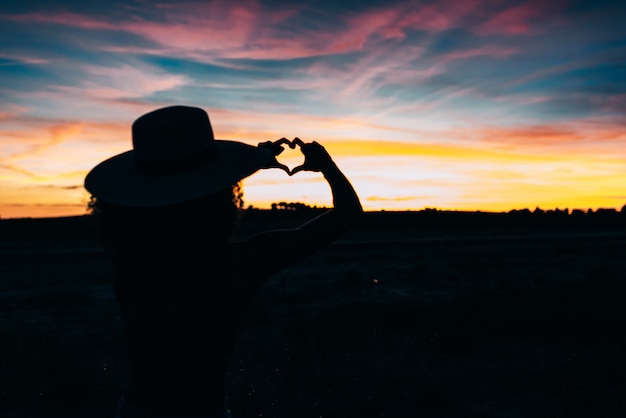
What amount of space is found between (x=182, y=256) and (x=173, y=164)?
346mm

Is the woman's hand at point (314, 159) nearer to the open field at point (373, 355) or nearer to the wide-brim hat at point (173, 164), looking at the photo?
the wide-brim hat at point (173, 164)

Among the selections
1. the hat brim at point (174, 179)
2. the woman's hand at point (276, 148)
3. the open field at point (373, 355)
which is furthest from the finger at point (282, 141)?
the open field at point (373, 355)

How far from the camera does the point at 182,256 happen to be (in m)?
2.04

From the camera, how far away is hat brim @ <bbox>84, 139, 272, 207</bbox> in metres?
2.04

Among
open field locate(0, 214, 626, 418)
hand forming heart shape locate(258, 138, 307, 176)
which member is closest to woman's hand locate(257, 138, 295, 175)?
hand forming heart shape locate(258, 138, 307, 176)

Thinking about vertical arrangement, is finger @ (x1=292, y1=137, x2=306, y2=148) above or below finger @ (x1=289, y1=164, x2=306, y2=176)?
above

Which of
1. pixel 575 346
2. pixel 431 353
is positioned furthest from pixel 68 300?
pixel 575 346

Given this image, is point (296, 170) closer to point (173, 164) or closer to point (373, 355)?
point (173, 164)

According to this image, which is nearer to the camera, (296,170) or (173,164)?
(173,164)

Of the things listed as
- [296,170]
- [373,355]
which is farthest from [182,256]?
[373,355]

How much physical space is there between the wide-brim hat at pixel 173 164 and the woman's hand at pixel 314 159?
141 mm

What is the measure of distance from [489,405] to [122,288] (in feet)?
22.1

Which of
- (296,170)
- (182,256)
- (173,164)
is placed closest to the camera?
(182,256)

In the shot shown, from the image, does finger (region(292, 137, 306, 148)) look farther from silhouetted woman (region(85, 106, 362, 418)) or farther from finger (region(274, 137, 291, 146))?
silhouetted woman (region(85, 106, 362, 418))
